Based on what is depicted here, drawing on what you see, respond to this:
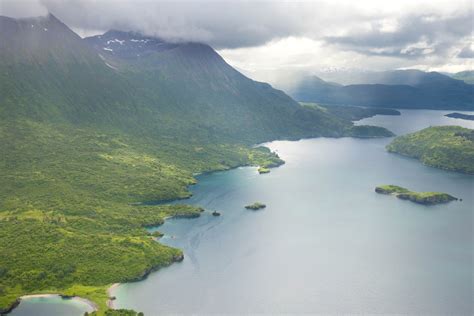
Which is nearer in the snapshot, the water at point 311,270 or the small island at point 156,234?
the water at point 311,270

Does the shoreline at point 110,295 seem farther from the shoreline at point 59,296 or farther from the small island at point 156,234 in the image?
the small island at point 156,234

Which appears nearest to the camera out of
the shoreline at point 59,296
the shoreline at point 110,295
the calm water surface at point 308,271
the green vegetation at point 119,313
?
the green vegetation at point 119,313

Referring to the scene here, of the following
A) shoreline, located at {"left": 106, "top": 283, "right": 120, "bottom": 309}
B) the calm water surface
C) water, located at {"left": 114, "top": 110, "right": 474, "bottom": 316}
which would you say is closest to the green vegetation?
the calm water surface

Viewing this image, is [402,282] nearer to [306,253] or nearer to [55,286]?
[306,253]

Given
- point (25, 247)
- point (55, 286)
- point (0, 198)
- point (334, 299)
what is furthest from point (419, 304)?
point (0, 198)

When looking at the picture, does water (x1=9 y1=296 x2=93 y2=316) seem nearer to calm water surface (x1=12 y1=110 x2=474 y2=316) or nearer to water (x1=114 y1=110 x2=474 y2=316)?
calm water surface (x1=12 y1=110 x2=474 y2=316)

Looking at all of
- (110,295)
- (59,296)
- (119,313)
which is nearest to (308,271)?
(110,295)

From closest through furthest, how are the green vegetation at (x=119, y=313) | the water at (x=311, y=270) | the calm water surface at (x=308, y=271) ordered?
1. the green vegetation at (x=119, y=313)
2. the calm water surface at (x=308, y=271)
3. the water at (x=311, y=270)

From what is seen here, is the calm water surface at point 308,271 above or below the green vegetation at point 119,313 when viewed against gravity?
below

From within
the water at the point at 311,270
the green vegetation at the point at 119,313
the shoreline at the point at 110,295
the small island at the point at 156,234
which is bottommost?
the water at the point at 311,270

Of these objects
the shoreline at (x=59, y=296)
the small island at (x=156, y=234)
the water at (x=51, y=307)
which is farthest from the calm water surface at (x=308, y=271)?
the small island at (x=156, y=234)
